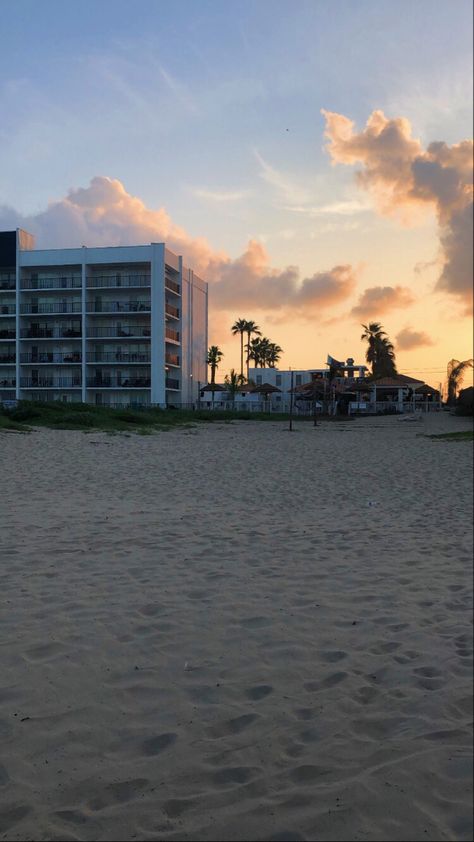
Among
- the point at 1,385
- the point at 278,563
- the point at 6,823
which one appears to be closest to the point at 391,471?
the point at 278,563

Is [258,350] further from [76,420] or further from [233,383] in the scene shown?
[76,420]

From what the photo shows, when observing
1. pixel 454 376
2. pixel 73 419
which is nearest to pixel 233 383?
pixel 454 376

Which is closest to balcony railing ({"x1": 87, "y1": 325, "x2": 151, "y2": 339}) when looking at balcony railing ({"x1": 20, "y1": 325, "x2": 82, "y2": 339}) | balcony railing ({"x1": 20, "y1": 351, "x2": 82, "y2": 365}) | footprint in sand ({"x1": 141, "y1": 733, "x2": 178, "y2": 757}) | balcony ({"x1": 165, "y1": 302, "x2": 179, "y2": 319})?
balcony railing ({"x1": 20, "y1": 325, "x2": 82, "y2": 339})

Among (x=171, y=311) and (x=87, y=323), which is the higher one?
(x=171, y=311)

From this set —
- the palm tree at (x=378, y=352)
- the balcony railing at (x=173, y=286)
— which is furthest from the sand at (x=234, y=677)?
the palm tree at (x=378, y=352)

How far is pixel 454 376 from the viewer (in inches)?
2458

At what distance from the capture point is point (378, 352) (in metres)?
84.2

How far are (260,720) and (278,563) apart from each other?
9.83ft

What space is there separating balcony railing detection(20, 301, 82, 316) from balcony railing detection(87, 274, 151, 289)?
2.34 meters

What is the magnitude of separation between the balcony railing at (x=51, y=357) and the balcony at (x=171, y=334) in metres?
8.32

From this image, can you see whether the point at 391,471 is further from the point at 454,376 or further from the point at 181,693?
the point at 454,376

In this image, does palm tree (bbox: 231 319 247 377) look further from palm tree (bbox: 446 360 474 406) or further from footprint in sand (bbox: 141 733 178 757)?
footprint in sand (bbox: 141 733 178 757)

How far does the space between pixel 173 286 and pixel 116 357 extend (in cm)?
919

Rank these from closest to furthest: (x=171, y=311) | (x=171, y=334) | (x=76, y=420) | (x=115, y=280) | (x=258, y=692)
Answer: (x=258, y=692)
(x=76, y=420)
(x=115, y=280)
(x=171, y=334)
(x=171, y=311)
